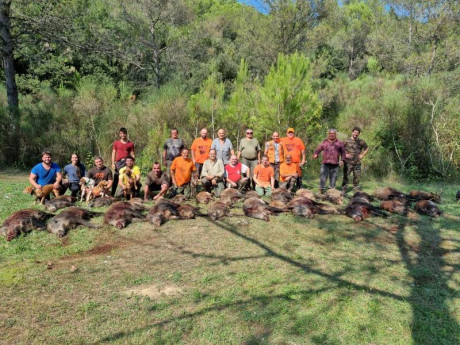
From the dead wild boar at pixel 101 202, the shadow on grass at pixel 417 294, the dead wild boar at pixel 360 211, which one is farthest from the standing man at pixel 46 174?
the dead wild boar at pixel 360 211

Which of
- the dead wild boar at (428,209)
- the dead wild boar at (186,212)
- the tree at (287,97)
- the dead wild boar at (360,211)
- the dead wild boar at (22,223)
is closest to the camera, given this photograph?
the dead wild boar at (22,223)

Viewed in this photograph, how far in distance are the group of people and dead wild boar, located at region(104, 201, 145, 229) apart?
4.51 ft

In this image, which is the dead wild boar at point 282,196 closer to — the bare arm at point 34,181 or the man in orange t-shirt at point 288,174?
the man in orange t-shirt at point 288,174

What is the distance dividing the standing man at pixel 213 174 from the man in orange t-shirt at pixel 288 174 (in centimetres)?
151

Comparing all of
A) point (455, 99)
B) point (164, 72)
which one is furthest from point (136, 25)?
point (455, 99)

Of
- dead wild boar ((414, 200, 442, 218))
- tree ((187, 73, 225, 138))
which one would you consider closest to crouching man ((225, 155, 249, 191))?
dead wild boar ((414, 200, 442, 218))

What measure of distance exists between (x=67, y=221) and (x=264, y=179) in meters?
4.48

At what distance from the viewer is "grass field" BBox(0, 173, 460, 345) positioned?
10.4 ft

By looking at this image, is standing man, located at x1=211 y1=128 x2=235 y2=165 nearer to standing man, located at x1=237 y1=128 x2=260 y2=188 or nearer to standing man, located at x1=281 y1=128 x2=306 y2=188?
standing man, located at x1=237 y1=128 x2=260 y2=188

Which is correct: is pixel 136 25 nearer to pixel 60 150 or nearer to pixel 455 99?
pixel 60 150

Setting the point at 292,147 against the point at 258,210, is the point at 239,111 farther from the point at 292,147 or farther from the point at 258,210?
the point at 258,210

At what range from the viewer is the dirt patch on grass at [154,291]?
3756 millimetres

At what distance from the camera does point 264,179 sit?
836 cm

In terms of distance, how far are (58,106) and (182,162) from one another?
7591 millimetres
